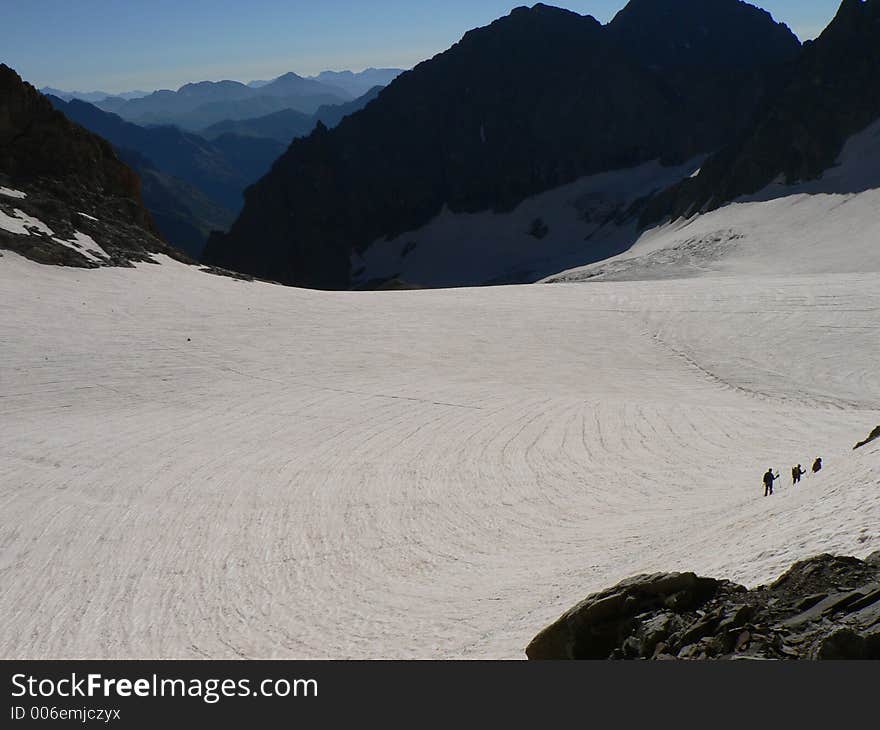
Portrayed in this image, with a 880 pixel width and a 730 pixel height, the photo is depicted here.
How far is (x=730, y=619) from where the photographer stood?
710cm

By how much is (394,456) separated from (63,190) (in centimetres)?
3202

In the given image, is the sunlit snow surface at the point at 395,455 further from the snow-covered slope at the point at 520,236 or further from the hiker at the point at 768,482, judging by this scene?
the snow-covered slope at the point at 520,236

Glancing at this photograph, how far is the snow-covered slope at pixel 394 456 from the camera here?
1126cm

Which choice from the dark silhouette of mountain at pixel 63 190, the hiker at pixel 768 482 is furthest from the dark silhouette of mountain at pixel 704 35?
the hiker at pixel 768 482

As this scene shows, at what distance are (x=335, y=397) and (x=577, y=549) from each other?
11542 mm

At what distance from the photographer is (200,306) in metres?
32.9

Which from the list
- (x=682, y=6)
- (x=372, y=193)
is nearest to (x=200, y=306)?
(x=372, y=193)

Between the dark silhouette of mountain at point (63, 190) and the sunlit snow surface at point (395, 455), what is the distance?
10.1 feet

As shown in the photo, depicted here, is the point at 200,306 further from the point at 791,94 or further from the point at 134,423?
the point at 791,94

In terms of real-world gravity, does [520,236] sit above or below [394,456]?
above

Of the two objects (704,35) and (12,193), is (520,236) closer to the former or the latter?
(704,35)

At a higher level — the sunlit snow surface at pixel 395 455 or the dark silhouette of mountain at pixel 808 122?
the dark silhouette of mountain at pixel 808 122

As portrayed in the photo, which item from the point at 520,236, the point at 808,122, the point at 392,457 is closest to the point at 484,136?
the point at 520,236

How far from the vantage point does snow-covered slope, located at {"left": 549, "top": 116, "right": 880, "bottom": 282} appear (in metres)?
56.8
